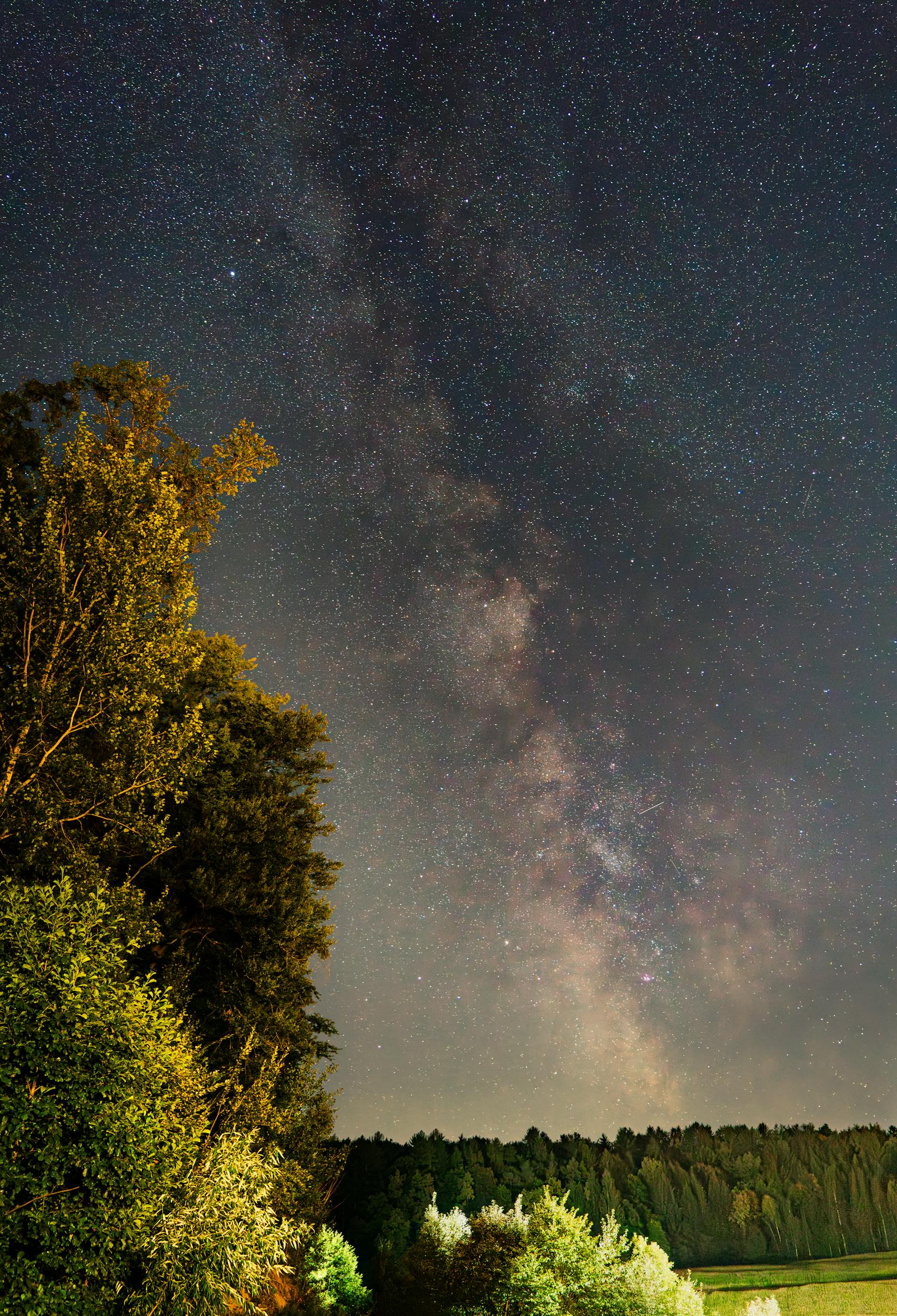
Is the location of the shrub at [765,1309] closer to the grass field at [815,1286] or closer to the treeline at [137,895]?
the treeline at [137,895]

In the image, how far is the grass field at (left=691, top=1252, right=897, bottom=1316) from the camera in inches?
3644

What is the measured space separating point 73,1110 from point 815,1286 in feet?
399

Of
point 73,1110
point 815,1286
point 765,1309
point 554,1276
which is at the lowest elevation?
point 73,1110

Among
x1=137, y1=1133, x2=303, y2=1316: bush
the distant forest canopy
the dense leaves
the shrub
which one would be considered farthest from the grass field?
x1=137, y1=1133, x2=303, y2=1316: bush

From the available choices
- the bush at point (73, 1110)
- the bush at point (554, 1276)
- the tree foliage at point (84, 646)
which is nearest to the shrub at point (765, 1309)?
the bush at point (554, 1276)

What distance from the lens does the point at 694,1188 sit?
122m

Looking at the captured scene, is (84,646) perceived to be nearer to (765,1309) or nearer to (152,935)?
(152,935)

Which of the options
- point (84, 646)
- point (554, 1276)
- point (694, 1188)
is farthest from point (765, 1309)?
point (694, 1188)

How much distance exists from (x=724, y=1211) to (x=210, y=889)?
129 metres

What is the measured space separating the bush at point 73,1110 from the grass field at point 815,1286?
9816cm

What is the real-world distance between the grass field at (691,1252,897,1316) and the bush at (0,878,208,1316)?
98.2 meters

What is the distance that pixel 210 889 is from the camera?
2488cm

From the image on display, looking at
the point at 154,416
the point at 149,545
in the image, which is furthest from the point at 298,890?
the point at 154,416

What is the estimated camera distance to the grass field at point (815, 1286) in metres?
92.6
